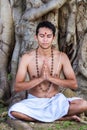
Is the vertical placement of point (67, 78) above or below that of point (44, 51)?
below

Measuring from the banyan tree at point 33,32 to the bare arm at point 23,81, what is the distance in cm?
75

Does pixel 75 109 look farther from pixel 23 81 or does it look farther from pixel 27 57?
pixel 27 57

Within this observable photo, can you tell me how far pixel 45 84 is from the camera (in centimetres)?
539

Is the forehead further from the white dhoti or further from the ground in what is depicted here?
the ground

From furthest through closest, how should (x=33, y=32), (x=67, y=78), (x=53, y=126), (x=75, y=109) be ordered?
(x=33, y=32) → (x=67, y=78) → (x=75, y=109) → (x=53, y=126)

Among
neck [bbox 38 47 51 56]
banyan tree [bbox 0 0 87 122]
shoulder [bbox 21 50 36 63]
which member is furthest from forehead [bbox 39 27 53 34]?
banyan tree [bbox 0 0 87 122]

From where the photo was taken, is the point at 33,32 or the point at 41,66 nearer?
the point at 41,66

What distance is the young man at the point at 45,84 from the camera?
5246mm

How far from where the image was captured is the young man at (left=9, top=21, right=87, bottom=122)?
5.25m

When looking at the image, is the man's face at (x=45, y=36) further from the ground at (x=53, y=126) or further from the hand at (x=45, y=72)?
the ground at (x=53, y=126)

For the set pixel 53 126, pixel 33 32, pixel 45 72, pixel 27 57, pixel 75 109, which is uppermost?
pixel 33 32

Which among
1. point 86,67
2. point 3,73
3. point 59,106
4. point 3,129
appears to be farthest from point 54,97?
point 3,73

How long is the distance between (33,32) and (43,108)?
1.38m

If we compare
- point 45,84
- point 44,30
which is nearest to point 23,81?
point 45,84
